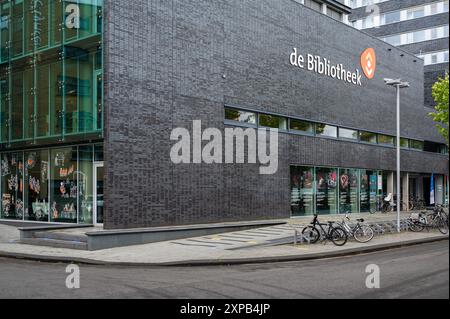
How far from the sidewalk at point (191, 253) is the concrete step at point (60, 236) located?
65 cm

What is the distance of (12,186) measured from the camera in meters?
22.6

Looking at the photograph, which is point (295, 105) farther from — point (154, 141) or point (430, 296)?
point (430, 296)

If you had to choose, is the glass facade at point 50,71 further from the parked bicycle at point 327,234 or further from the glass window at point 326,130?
the glass window at point 326,130

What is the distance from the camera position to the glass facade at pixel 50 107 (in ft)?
59.6

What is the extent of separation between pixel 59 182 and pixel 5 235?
9.00ft

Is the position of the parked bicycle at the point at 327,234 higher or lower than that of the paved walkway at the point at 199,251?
higher

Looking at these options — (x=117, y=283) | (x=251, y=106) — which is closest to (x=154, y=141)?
(x=251, y=106)

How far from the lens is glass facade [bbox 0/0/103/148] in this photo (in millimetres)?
18000

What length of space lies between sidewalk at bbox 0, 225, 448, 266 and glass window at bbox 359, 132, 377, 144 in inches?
589

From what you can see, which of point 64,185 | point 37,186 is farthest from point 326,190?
point 37,186

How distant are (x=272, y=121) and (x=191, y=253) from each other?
11573 mm

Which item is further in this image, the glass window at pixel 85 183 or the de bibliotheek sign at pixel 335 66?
the de bibliotheek sign at pixel 335 66

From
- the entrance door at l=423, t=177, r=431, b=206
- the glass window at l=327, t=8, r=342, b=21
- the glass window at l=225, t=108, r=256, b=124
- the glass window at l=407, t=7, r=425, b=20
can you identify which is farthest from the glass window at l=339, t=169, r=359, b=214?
the glass window at l=407, t=7, r=425, b=20

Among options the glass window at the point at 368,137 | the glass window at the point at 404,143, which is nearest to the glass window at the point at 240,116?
the glass window at the point at 368,137
